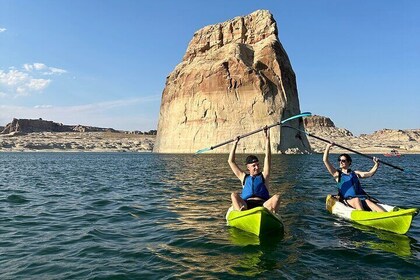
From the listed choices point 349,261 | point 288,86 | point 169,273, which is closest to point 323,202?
point 349,261

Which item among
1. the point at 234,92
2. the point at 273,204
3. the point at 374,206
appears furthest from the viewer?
the point at 234,92

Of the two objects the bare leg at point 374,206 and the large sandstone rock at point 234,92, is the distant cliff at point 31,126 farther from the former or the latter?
the bare leg at point 374,206

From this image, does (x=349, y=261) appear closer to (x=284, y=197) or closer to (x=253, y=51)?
(x=284, y=197)

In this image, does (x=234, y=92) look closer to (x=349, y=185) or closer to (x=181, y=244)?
(x=349, y=185)

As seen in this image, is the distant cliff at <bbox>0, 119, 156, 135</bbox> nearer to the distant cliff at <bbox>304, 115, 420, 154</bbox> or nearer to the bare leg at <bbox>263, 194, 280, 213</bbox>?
the distant cliff at <bbox>304, 115, 420, 154</bbox>

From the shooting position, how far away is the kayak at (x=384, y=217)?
8629 millimetres

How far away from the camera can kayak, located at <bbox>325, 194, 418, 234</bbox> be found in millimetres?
8629

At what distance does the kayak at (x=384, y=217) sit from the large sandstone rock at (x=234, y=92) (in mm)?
49590

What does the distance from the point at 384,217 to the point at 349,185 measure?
79.0 inches

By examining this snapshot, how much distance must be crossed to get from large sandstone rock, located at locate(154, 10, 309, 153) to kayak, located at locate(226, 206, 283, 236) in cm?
5189

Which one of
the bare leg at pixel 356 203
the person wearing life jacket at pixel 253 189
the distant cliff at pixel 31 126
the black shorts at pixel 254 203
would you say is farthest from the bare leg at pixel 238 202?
the distant cliff at pixel 31 126

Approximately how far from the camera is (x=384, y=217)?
9.01 metres

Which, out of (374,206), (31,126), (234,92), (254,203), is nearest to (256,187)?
(254,203)

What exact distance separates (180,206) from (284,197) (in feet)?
14.7
